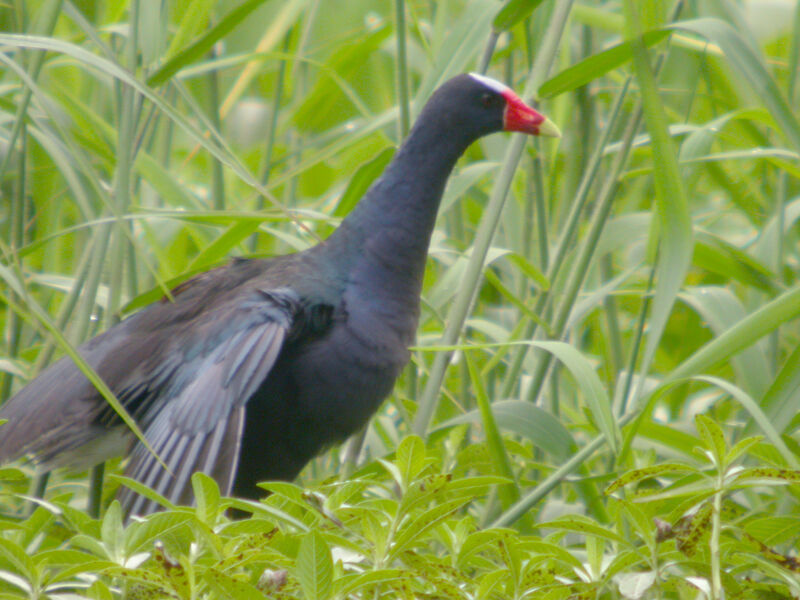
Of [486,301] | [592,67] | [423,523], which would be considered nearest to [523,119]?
[592,67]

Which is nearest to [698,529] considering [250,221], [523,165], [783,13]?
[250,221]

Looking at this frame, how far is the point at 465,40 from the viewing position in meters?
1.69

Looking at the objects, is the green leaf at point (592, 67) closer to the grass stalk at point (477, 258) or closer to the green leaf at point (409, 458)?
the grass stalk at point (477, 258)

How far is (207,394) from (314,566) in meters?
0.85

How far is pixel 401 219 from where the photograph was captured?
6.46 ft

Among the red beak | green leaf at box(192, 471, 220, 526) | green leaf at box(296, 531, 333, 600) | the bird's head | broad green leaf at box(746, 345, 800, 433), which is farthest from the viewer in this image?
the bird's head

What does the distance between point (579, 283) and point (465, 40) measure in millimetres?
429

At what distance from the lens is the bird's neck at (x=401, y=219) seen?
1.94 meters

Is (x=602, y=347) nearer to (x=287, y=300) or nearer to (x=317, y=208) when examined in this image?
(x=317, y=208)

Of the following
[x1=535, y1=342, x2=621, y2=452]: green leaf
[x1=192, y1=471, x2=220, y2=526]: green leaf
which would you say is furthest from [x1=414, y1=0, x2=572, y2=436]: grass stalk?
[x1=192, y1=471, x2=220, y2=526]: green leaf

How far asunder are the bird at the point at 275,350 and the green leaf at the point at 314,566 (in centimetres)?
75

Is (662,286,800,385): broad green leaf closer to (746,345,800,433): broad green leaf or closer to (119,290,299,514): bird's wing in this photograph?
(746,345,800,433): broad green leaf

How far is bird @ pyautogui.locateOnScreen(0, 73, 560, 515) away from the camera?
166cm

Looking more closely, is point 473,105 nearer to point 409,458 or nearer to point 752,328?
point 752,328
